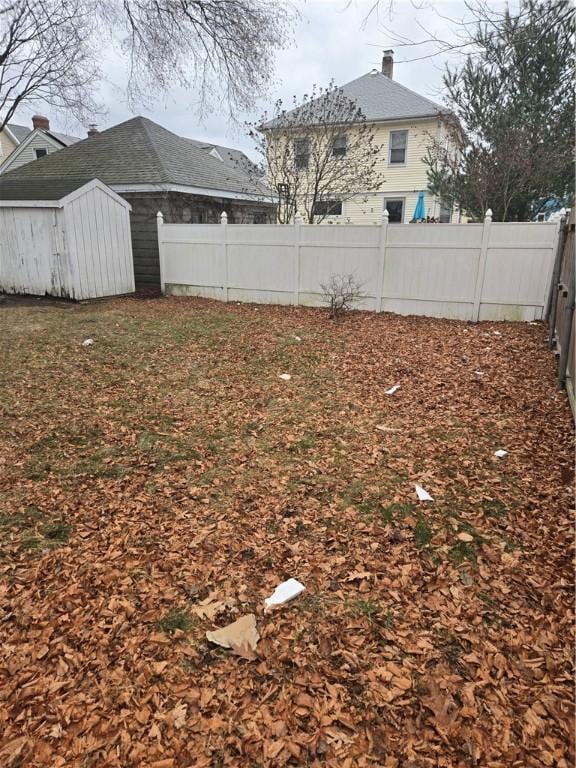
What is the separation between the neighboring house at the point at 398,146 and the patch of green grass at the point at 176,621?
56.3ft

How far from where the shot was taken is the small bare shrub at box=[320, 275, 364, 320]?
9.07 meters

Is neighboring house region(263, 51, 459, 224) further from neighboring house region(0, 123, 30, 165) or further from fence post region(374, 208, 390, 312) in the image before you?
neighboring house region(0, 123, 30, 165)

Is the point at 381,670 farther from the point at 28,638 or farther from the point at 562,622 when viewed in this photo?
the point at 28,638

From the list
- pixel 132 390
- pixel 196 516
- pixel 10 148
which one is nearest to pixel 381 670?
pixel 196 516

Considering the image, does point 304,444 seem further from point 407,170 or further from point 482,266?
point 407,170

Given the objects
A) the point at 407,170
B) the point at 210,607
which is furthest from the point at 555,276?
the point at 407,170

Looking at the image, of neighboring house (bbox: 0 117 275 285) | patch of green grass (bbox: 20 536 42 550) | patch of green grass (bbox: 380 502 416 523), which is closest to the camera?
patch of green grass (bbox: 20 536 42 550)

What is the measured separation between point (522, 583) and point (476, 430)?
193 cm

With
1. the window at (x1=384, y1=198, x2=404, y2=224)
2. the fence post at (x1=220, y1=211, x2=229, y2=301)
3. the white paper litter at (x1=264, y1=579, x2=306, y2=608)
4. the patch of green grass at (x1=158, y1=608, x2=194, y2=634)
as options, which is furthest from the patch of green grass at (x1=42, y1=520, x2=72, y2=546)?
the window at (x1=384, y1=198, x2=404, y2=224)

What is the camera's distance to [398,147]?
735 inches

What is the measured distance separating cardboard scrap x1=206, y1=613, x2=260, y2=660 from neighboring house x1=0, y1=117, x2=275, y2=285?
35.3 feet

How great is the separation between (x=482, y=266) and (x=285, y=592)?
293 inches

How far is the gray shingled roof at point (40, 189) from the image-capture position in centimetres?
971

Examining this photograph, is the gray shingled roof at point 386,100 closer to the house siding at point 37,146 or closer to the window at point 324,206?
the window at point 324,206
